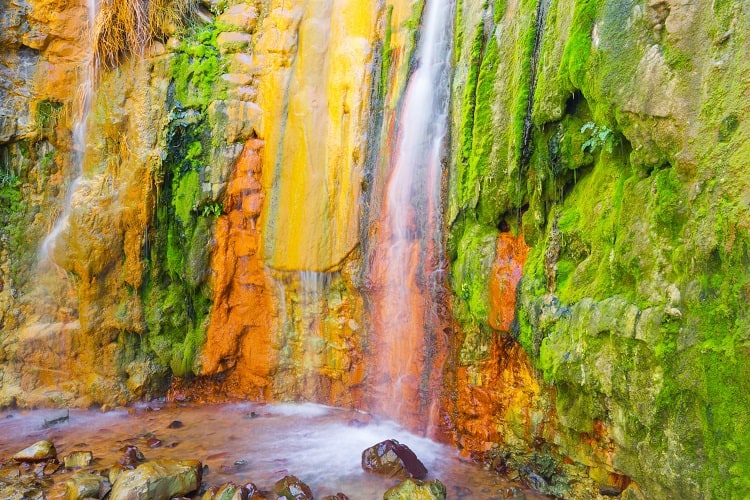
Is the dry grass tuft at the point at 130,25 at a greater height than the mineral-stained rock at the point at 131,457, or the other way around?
the dry grass tuft at the point at 130,25

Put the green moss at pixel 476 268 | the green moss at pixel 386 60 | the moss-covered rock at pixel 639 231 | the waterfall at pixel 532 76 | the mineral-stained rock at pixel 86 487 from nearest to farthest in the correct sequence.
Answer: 1. the moss-covered rock at pixel 639 231
2. the mineral-stained rock at pixel 86 487
3. the waterfall at pixel 532 76
4. the green moss at pixel 476 268
5. the green moss at pixel 386 60

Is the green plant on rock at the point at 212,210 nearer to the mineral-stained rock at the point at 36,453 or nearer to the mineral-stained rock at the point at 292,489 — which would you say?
the mineral-stained rock at the point at 36,453

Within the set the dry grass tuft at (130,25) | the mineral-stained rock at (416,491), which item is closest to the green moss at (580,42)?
the mineral-stained rock at (416,491)

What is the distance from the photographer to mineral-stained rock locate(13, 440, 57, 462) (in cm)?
578

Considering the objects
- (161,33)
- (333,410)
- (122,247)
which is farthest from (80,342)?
(161,33)

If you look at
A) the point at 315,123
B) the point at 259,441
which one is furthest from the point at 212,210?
the point at 259,441

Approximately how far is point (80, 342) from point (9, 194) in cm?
256

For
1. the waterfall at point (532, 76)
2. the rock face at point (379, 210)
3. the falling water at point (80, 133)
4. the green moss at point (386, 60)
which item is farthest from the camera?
the falling water at point (80, 133)

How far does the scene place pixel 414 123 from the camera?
690cm

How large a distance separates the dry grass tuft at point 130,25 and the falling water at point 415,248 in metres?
4.20

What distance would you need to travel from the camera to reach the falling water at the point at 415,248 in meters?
6.52

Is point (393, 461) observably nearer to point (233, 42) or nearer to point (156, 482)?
point (156, 482)

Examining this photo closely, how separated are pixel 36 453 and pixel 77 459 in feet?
1.53

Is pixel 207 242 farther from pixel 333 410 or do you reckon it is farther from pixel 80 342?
pixel 333 410
